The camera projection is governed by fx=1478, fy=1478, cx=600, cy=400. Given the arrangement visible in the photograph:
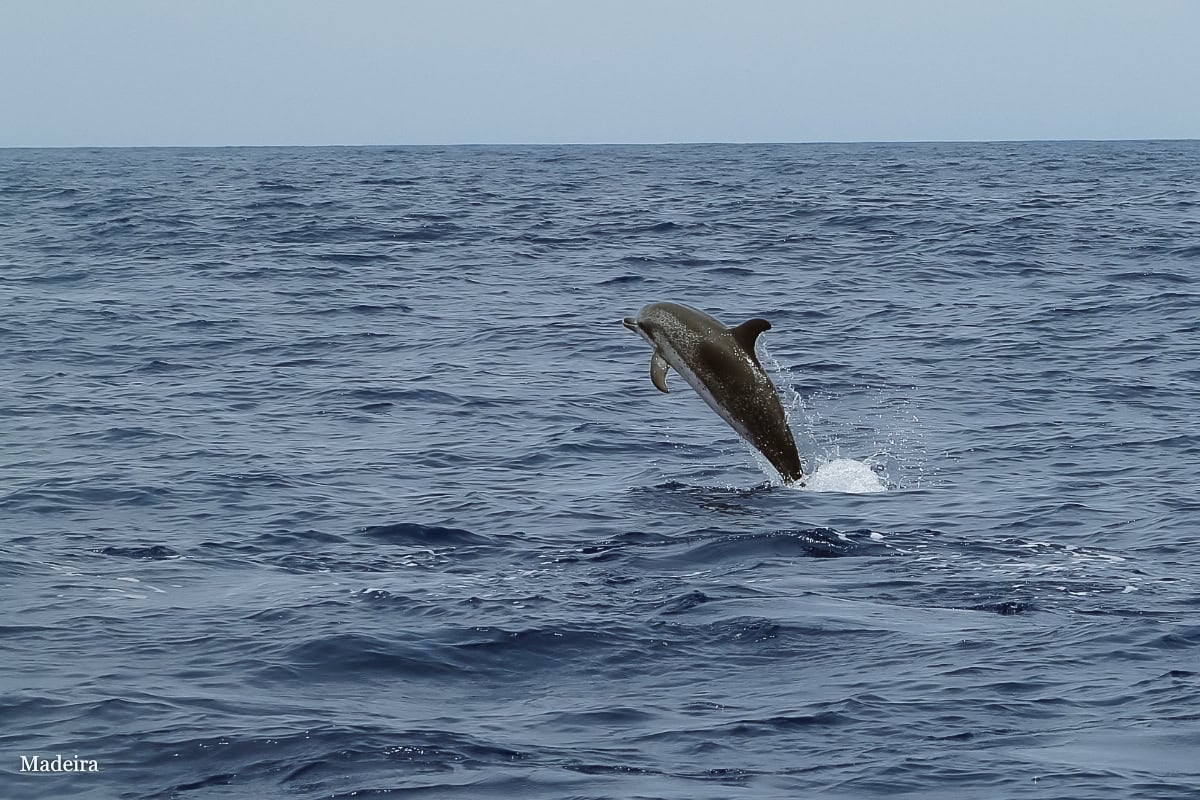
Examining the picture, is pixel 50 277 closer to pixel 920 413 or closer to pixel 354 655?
pixel 920 413

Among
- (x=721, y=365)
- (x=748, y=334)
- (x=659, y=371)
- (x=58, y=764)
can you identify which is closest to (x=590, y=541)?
(x=659, y=371)

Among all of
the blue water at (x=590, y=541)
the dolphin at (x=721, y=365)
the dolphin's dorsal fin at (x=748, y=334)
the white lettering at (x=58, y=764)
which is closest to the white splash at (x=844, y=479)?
the blue water at (x=590, y=541)

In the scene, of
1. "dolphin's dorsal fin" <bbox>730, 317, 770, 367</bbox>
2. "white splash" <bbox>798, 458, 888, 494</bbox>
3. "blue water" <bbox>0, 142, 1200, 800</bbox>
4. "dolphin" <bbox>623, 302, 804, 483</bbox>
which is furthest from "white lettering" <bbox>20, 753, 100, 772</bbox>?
"white splash" <bbox>798, 458, 888, 494</bbox>

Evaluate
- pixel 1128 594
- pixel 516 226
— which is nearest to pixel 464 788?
pixel 1128 594

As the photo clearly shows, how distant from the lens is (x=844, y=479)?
16.8 metres

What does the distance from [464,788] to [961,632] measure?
→ 437 centimetres

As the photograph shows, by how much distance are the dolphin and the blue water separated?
3.15 feet

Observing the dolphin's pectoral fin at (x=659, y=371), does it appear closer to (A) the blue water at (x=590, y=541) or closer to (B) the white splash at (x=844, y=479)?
(A) the blue water at (x=590, y=541)

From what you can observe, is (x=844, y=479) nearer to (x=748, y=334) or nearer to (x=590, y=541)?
(x=748, y=334)

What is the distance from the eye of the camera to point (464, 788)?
835cm

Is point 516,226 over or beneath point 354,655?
over

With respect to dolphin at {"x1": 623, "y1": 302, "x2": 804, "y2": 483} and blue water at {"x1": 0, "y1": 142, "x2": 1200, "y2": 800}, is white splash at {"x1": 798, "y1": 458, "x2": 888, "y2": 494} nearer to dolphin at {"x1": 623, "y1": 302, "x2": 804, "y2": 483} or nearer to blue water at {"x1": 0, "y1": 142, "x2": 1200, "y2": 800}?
blue water at {"x1": 0, "y1": 142, "x2": 1200, "y2": 800}

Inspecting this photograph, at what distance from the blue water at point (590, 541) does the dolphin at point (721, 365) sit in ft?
3.15

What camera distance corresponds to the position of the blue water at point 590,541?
29.3 ft
